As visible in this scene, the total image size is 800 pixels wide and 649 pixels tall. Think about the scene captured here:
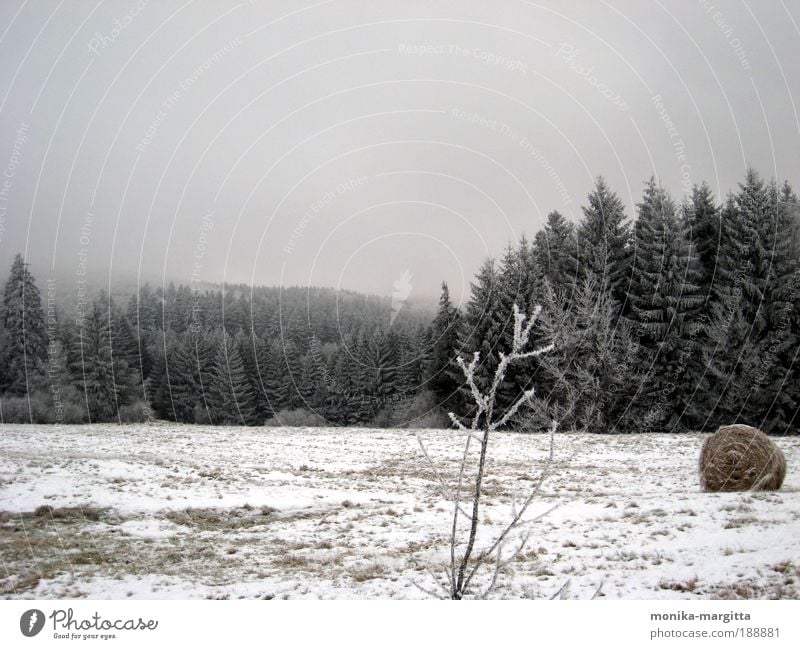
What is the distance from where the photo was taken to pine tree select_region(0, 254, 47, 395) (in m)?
17.0

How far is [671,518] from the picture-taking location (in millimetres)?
8820

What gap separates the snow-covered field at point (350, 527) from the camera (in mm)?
6289

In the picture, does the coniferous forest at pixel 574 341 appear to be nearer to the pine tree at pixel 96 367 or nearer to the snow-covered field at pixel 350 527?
the pine tree at pixel 96 367

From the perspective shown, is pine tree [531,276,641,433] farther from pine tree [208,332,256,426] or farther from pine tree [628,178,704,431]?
pine tree [208,332,256,426]

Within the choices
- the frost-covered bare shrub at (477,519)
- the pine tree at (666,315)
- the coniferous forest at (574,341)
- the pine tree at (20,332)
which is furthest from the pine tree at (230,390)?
the frost-covered bare shrub at (477,519)

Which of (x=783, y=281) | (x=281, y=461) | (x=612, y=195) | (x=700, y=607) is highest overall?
(x=612, y=195)

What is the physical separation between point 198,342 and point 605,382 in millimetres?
38233

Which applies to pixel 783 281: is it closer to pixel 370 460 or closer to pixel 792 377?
pixel 792 377

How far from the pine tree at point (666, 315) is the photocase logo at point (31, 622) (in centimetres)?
3116

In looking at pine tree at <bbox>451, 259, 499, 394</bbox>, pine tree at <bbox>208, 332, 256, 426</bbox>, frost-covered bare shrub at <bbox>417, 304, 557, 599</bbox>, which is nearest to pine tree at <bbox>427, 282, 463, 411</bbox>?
pine tree at <bbox>451, 259, 499, 394</bbox>

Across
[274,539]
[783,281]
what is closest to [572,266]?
[783,281]

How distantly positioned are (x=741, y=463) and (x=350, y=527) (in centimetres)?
853

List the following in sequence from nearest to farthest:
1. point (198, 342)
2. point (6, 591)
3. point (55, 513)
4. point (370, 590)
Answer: point (6, 591) → point (370, 590) → point (55, 513) → point (198, 342)

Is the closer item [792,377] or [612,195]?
[792,377]
